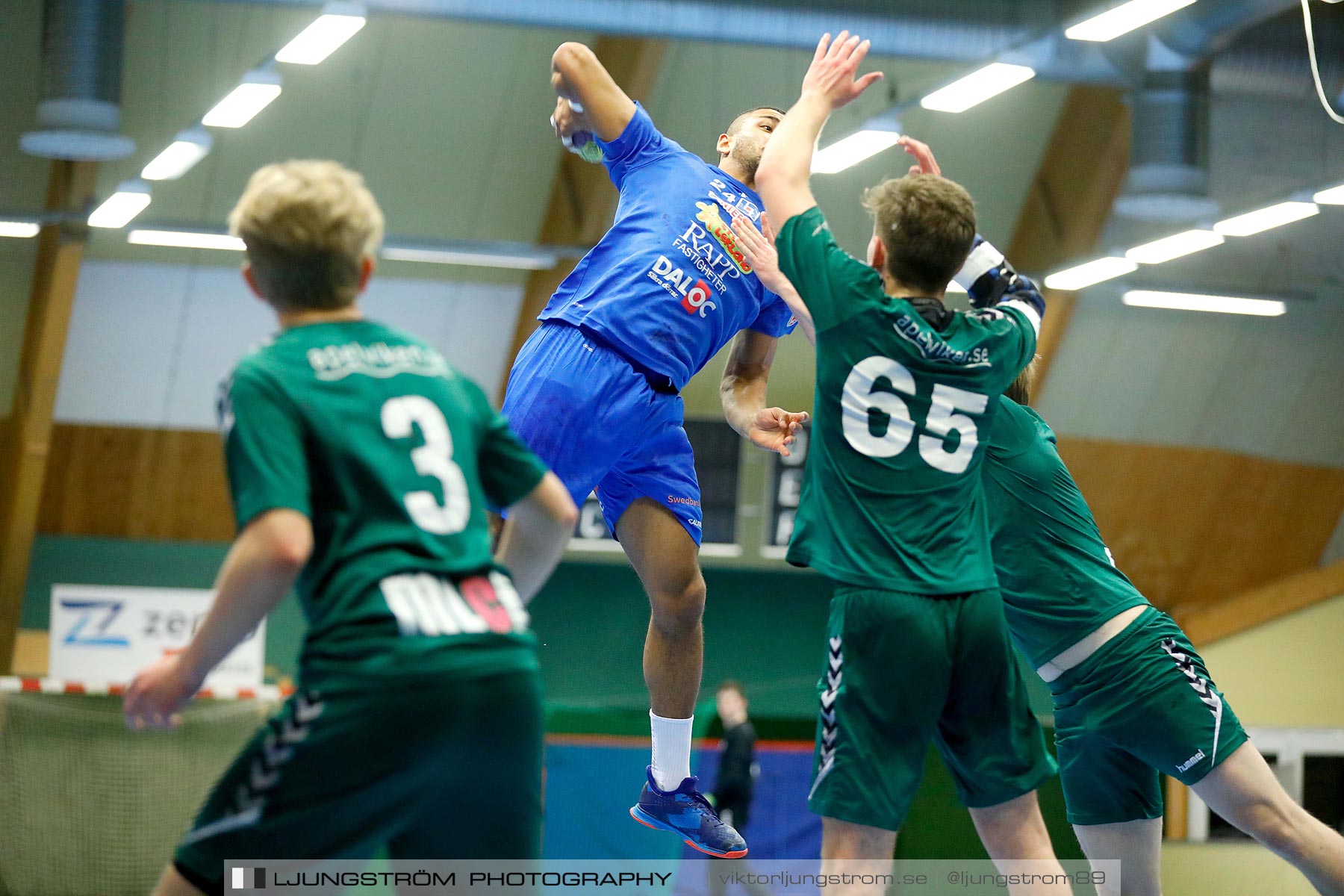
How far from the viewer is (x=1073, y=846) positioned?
36.4ft

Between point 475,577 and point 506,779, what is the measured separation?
1.29ft

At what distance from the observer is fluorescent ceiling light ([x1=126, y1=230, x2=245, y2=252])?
16.1 m

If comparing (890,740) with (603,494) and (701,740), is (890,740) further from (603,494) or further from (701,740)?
(701,740)

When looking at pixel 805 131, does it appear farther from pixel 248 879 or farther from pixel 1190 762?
pixel 248 879

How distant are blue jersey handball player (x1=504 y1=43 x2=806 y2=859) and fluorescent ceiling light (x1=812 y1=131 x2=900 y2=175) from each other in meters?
8.62

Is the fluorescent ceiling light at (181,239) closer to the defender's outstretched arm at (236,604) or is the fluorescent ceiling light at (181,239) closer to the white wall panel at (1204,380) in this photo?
the white wall panel at (1204,380)

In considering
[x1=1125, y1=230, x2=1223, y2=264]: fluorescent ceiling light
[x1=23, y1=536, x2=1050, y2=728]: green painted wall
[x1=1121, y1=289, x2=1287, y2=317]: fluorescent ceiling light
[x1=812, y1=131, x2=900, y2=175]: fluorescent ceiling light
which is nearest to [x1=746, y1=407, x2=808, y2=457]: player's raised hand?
[x1=812, y1=131, x2=900, y2=175]: fluorescent ceiling light

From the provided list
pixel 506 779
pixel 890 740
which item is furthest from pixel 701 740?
pixel 506 779

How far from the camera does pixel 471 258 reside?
17.2 meters

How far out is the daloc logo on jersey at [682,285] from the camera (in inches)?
195

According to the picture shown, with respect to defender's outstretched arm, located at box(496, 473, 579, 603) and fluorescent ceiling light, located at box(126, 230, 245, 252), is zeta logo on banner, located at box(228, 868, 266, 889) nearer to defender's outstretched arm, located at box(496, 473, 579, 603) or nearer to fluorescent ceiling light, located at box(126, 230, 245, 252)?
defender's outstretched arm, located at box(496, 473, 579, 603)

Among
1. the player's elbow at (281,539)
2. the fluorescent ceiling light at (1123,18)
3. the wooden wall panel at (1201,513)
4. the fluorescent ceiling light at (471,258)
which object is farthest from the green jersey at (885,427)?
the wooden wall panel at (1201,513)

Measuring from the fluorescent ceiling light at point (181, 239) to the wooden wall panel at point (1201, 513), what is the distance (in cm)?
1150

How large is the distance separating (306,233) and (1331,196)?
14943 millimetres
